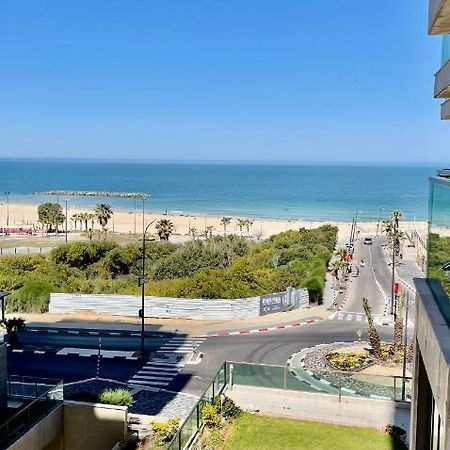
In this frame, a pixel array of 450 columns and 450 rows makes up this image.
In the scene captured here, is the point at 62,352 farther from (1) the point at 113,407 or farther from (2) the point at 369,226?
(2) the point at 369,226

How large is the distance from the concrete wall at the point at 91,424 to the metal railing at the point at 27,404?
669 millimetres

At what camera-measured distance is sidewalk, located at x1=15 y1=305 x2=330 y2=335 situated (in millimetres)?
38191

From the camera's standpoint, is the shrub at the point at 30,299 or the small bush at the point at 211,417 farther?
the shrub at the point at 30,299

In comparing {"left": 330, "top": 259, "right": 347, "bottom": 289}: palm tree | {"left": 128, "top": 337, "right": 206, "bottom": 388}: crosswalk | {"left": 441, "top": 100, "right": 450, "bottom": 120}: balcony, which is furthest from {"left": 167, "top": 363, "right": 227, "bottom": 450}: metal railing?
{"left": 330, "top": 259, "right": 347, "bottom": 289}: palm tree

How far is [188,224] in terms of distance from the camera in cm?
12238

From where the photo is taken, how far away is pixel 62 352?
33.1 meters

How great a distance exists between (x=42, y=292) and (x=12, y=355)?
1030cm

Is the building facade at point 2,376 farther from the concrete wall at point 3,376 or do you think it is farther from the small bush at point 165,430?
the small bush at point 165,430

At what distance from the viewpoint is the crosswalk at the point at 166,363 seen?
93.7 ft

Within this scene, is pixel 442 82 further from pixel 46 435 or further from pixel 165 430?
pixel 46 435

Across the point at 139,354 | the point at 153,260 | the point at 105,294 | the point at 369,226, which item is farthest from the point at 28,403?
the point at 369,226

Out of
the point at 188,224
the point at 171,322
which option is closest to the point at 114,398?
the point at 171,322

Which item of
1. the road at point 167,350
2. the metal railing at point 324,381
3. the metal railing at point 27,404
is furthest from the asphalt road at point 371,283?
the metal railing at point 27,404

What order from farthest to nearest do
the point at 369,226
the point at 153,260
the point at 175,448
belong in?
the point at 369,226
the point at 153,260
the point at 175,448
